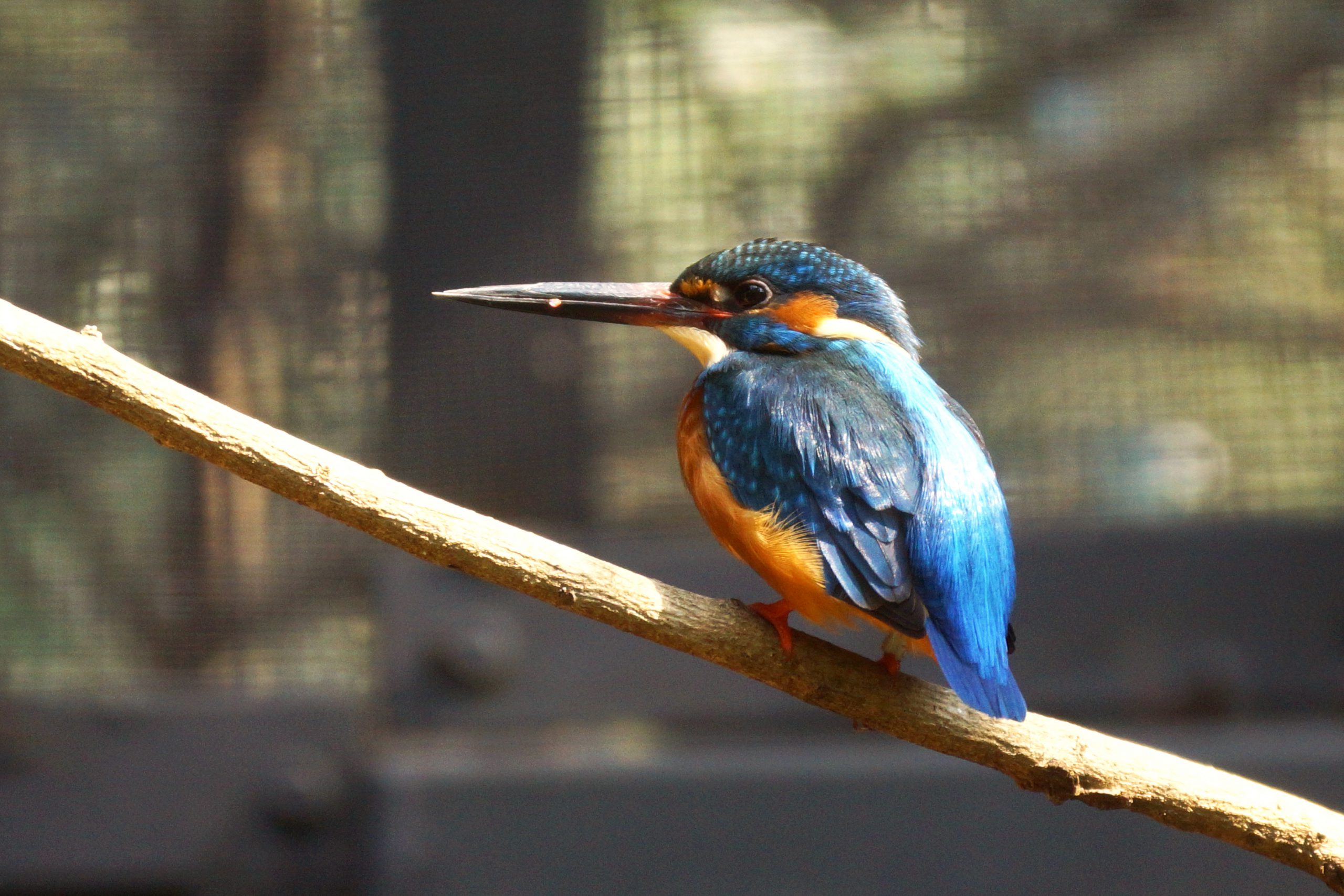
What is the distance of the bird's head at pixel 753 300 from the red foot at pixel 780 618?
10.4 inches

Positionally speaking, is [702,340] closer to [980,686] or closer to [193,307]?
[980,686]

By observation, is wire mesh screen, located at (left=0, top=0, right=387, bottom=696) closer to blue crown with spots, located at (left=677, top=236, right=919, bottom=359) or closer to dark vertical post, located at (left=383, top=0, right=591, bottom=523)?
dark vertical post, located at (left=383, top=0, right=591, bottom=523)

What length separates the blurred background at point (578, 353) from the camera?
1.64 m

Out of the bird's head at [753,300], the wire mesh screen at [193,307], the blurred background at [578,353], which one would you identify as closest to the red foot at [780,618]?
the bird's head at [753,300]

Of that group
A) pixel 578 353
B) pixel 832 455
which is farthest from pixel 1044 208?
pixel 832 455

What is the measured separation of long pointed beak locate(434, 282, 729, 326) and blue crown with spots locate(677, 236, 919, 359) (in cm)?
3

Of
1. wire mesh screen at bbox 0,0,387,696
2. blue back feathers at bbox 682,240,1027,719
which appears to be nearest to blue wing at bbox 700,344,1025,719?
blue back feathers at bbox 682,240,1027,719

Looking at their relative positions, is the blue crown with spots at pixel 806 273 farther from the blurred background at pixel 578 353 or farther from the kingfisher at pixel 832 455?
the blurred background at pixel 578 353

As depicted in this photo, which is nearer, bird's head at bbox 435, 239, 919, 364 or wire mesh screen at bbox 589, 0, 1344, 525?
bird's head at bbox 435, 239, 919, 364

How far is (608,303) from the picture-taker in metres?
1.09

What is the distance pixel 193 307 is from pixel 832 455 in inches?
45.5

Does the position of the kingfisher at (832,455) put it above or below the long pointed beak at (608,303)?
below

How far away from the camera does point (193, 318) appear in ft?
5.72

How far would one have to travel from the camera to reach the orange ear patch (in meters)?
1.10
